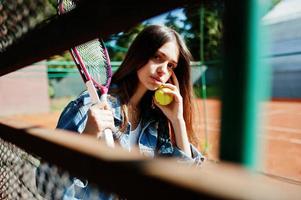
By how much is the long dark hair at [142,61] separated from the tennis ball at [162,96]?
0.46 ft

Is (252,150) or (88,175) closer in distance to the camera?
(252,150)

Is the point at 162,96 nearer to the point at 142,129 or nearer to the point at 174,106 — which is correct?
the point at 174,106

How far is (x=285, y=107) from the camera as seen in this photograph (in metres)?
16.3

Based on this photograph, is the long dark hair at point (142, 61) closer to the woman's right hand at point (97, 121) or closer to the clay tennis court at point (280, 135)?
the clay tennis court at point (280, 135)

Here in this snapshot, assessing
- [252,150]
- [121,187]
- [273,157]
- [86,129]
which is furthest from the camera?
[273,157]

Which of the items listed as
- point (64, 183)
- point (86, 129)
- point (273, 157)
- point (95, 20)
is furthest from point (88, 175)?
point (273, 157)

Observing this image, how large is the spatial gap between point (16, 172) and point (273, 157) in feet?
21.3

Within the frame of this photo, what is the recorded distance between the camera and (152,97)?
1.93m

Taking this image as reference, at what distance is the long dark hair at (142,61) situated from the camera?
6.20ft

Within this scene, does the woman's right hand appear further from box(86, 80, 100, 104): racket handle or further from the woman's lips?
the woman's lips

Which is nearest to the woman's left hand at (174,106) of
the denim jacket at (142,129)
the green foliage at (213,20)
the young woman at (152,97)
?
the young woman at (152,97)

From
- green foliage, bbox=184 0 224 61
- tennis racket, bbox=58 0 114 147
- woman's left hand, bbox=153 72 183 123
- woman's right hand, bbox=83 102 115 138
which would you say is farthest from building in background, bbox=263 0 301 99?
tennis racket, bbox=58 0 114 147

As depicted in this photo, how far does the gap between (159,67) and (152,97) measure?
0.19 meters

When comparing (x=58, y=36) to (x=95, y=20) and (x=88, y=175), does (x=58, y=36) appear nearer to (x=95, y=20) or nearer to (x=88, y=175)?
(x=95, y=20)
